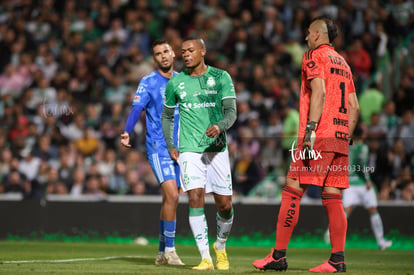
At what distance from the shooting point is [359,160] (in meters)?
14.7

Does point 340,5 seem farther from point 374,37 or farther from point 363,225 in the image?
point 363,225

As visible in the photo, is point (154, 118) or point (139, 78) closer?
point (154, 118)

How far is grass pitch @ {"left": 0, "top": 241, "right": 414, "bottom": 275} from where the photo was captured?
8281mm

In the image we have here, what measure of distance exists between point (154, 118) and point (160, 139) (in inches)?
11.0

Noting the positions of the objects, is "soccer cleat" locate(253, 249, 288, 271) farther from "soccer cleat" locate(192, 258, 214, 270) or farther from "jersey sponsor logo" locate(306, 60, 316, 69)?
"jersey sponsor logo" locate(306, 60, 316, 69)

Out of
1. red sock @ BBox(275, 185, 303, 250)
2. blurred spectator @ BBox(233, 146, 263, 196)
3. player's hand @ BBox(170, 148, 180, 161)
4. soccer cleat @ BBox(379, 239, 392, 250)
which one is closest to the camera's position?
red sock @ BBox(275, 185, 303, 250)

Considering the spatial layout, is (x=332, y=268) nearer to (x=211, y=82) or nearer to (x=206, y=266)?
(x=206, y=266)

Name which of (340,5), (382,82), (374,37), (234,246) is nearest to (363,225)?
(234,246)

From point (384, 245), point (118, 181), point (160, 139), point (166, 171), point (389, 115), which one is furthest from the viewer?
point (389, 115)

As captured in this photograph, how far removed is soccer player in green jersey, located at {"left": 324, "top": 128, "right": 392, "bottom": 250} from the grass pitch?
2.28ft

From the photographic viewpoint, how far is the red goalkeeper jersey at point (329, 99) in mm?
7984

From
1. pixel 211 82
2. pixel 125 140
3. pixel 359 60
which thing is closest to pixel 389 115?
pixel 359 60

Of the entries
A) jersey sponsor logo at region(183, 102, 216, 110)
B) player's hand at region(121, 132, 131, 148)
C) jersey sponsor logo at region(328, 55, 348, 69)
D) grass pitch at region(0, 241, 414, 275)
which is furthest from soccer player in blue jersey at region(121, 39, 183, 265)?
jersey sponsor logo at region(328, 55, 348, 69)

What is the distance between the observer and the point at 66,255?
1120cm
